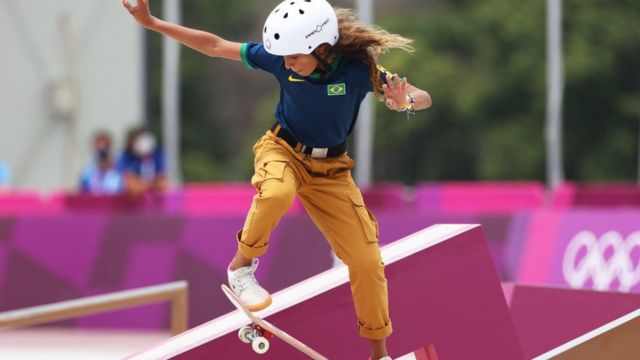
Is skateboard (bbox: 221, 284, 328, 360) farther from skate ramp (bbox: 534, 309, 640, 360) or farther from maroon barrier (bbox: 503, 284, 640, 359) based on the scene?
maroon barrier (bbox: 503, 284, 640, 359)

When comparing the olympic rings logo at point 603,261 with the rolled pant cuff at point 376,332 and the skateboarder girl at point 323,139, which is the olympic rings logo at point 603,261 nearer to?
the rolled pant cuff at point 376,332

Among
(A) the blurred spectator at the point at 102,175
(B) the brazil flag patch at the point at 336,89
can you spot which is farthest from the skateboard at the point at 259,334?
(A) the blurred spectator at the point at 102,175

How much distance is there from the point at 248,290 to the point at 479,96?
122ft

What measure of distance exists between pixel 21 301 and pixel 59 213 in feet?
3.43

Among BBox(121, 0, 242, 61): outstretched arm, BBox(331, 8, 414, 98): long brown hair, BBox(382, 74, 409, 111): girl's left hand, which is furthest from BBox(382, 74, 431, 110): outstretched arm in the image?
BBox(121, 0, 242, 61): outstretched arm

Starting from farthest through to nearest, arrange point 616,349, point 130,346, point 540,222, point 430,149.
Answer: point 430,149
point 130,346
point 540,222
point 616,349

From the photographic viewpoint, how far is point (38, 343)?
509 inches

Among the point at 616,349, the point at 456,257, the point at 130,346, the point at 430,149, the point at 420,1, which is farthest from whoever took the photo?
the point at 420,1

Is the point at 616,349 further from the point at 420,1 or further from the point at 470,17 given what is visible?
the point at 420,1

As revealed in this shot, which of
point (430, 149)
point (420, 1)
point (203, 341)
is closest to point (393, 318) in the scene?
point (203, 341)

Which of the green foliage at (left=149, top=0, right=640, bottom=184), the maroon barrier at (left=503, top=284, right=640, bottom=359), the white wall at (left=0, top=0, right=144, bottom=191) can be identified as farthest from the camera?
the green foliage at (left=149, top=0, right=640, bottom=184)

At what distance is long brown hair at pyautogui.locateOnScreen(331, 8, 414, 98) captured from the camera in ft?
19.7

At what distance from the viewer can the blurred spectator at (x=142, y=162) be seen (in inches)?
611

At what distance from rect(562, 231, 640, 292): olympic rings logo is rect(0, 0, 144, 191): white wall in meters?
12.7
